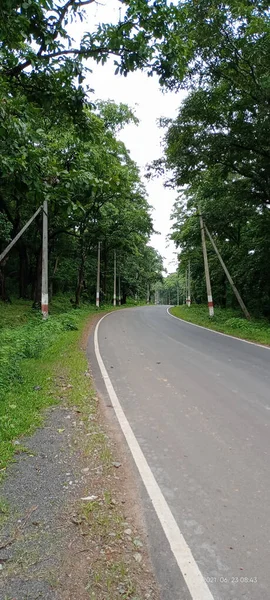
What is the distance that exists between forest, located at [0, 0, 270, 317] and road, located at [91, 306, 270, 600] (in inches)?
126

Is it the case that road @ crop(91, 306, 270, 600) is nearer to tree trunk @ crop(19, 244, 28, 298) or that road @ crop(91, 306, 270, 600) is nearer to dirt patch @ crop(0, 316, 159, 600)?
dirt patch @ crop(0, 316, 159, 600)

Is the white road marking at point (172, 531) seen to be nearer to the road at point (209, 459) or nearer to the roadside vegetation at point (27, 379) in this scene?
the road at point (209, 459)

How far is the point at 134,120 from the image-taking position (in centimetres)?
2162

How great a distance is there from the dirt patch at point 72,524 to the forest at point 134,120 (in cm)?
291

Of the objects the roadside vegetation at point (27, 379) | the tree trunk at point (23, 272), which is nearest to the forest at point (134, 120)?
the tree trunk at point (23, 272)

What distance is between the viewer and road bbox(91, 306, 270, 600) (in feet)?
8.14

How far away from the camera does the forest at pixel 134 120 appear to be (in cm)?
423

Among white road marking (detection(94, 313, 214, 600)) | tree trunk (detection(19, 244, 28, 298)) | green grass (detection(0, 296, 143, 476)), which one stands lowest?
white road marking (detection(94, 313, 214, 600))

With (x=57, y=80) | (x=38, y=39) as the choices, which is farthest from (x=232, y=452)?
(x=38, y=39)

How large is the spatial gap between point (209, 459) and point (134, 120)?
21887 millimetres

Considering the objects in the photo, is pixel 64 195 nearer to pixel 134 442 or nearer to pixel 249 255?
pixel 134 442
